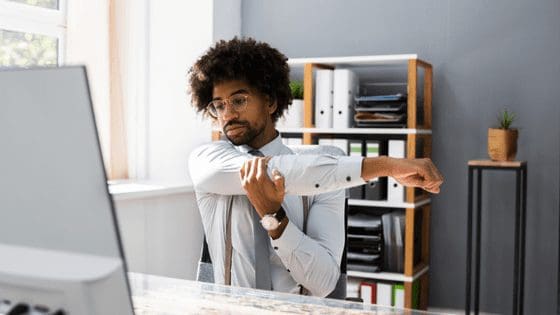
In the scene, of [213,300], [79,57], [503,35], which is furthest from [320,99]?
[213,300]

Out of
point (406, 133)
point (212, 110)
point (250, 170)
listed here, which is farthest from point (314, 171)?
point (406, 133)

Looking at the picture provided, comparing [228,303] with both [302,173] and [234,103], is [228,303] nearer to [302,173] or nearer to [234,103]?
[302,173]

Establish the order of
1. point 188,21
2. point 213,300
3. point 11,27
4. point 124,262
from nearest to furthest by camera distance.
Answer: point 124,262 → point 213,300 → point 11,27 → point 188,21

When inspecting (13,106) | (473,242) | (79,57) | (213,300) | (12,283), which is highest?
(79,57)

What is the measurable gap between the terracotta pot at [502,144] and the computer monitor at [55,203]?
3.19 m

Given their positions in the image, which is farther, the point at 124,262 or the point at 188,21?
the point at 188,21

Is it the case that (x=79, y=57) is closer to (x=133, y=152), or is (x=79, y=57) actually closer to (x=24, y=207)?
(x=133, y=152)

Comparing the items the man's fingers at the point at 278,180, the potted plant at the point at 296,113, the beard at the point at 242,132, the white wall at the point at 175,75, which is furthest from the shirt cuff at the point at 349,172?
the white wall at the point at 175,75

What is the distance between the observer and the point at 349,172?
5.00 ft

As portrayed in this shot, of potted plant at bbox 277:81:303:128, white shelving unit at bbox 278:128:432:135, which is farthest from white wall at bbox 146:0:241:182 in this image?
white shelving unit at bbox 278:128:432:135

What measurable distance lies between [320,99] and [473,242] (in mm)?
1158

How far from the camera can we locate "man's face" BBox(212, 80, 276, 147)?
6.29 ft

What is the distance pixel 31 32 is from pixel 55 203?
3.51 m

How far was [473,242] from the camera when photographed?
385 centimetres
